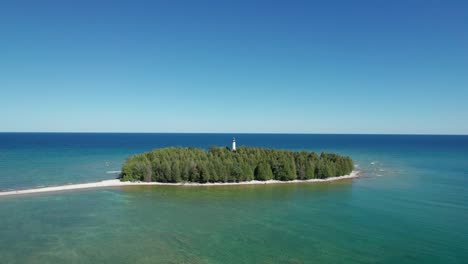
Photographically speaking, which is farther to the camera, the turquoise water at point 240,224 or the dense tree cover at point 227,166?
the dense tree cover at point 227,166

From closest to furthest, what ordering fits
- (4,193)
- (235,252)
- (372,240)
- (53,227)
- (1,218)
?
(235,252)
(372,240)
(53,227)
(1,218)
(4,193)

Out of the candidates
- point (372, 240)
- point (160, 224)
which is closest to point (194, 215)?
point (160, 224)

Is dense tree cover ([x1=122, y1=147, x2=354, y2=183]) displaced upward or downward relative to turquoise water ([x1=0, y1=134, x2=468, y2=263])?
upward

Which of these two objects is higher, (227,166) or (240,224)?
(227,166)

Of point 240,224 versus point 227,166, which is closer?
point 240,224

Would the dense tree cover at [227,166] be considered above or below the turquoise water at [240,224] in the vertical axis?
above

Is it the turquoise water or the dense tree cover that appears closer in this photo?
the turquoise water

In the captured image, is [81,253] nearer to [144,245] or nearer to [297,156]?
[144,245]

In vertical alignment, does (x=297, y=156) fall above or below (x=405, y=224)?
above
